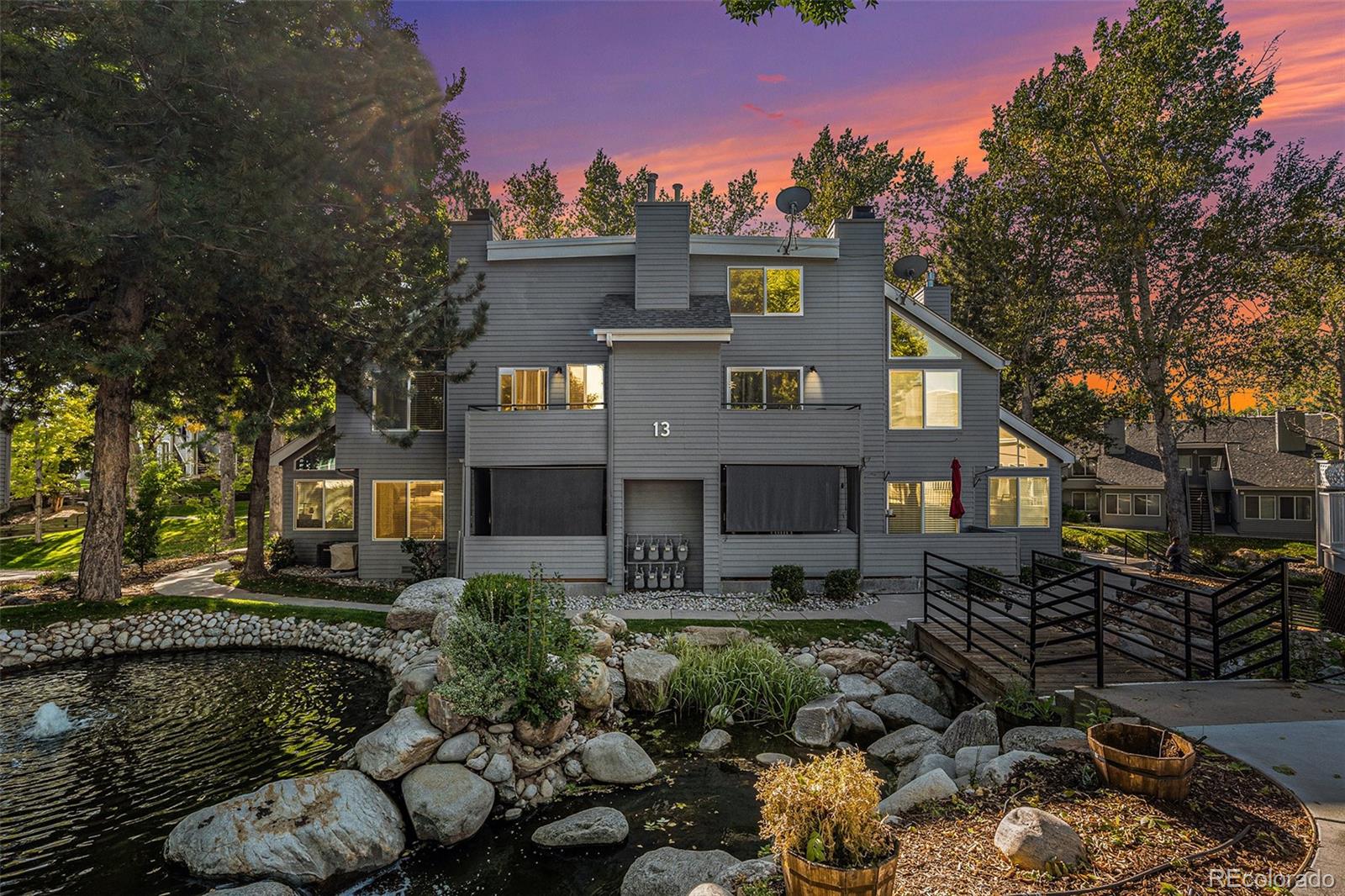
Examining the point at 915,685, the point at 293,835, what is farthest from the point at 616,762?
the point at 915,685

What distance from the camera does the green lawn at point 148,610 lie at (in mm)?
12039

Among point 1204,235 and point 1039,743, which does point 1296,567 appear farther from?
point 1039,743

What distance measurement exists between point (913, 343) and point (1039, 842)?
1450cm

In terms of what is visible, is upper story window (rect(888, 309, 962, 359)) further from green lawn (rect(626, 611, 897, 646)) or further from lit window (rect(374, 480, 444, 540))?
lit window (rect(374, 480, 444, 540))

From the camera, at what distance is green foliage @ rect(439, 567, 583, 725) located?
7.34 meters

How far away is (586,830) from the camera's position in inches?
238

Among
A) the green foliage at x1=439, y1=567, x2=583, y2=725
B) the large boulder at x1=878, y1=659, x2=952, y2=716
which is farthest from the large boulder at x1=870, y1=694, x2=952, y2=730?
the green foliage at x1=439, y1=567, x2=583, y2=725

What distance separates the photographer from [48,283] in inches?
504

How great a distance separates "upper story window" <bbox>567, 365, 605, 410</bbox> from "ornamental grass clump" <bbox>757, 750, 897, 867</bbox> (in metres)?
13.4

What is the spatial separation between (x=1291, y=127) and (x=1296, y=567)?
43.9ft

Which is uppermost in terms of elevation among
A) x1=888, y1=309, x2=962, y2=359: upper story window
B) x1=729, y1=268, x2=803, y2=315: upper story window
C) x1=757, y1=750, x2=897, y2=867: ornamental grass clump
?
x1=729, y1=268, x2=803, y2=315: upper story window

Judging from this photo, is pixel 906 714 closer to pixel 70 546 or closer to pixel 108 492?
pixel 108 492

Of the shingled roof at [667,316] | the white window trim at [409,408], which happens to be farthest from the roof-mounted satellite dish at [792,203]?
the white window trim at [409,408]

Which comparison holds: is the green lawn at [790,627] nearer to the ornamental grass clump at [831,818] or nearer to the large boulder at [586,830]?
the large boulder at [586,830]
